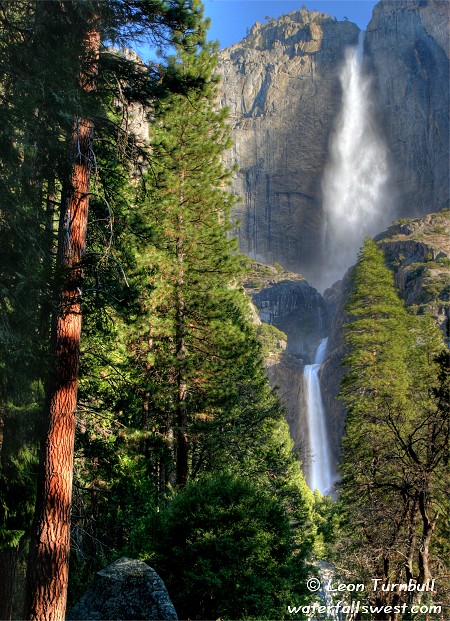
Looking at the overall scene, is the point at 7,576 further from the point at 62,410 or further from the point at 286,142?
the point at 286,142

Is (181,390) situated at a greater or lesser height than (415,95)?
lesser

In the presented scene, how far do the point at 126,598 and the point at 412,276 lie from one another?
5909 cm

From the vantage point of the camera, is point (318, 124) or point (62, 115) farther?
point (318, 124)

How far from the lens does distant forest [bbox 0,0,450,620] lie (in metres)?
6.32

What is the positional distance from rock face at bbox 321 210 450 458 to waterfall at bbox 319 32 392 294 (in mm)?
39450

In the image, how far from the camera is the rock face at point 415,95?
362 feet

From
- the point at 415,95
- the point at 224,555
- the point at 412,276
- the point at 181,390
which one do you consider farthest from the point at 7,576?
the point at 415,95

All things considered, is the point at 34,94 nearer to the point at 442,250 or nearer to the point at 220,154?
the point at 220,154

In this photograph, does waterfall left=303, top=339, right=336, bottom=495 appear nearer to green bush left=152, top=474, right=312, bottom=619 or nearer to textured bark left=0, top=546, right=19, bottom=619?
green bush left=152, top=474, right=312, bottom=619

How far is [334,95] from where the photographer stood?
126188 millimetres

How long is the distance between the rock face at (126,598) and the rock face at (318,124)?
111216 mm

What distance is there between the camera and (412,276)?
201ft

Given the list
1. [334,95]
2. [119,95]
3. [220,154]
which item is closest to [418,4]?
[334,95]

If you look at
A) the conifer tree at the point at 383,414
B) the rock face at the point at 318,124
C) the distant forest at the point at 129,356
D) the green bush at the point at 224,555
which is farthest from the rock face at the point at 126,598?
the rock face at the point at 318,124
